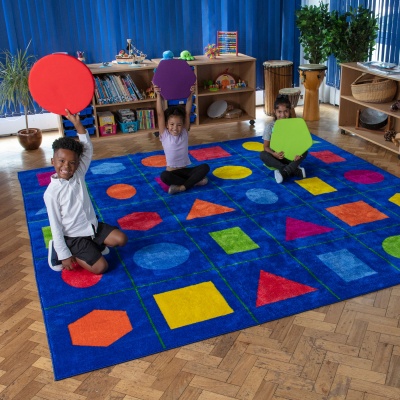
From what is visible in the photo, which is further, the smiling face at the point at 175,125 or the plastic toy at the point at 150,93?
the plastic toy at the point at 150,93

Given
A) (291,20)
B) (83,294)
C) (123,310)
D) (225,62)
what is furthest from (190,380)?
(291,20)

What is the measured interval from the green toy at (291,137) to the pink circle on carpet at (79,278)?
2051 mm

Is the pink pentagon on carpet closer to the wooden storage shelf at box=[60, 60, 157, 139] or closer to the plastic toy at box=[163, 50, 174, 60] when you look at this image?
the wooden storage shelf at box=[60, 60, 157, 139]

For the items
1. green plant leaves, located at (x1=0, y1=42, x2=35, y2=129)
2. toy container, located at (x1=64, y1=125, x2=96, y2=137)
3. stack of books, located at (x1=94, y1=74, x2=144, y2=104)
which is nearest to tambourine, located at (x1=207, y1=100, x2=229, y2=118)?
stack of books, located at (x1=94, y1=74, x2=144, y2=104)

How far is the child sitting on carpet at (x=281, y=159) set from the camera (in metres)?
4.22

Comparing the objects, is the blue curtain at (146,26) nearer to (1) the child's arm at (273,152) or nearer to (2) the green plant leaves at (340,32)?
(2) the green plant leaves at (340,32)

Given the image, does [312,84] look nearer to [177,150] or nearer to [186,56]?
[186,56]

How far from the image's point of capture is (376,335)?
2498 millimetres

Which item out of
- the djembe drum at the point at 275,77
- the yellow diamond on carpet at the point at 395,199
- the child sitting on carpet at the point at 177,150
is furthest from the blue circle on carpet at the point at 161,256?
the djembe drum at the point at 275,77

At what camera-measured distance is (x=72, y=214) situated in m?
2.98

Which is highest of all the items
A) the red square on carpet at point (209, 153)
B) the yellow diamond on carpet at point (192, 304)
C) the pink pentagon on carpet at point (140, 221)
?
the red square on carpet at point (209, 153)

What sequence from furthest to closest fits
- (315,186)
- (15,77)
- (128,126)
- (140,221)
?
(128,126) → (15,77) → (315,186) → (140,221)

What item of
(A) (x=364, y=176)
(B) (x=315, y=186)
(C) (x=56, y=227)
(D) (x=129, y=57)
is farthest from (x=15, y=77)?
(A) (x=364, y=176)

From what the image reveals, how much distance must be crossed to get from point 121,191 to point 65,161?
127 centimetres
